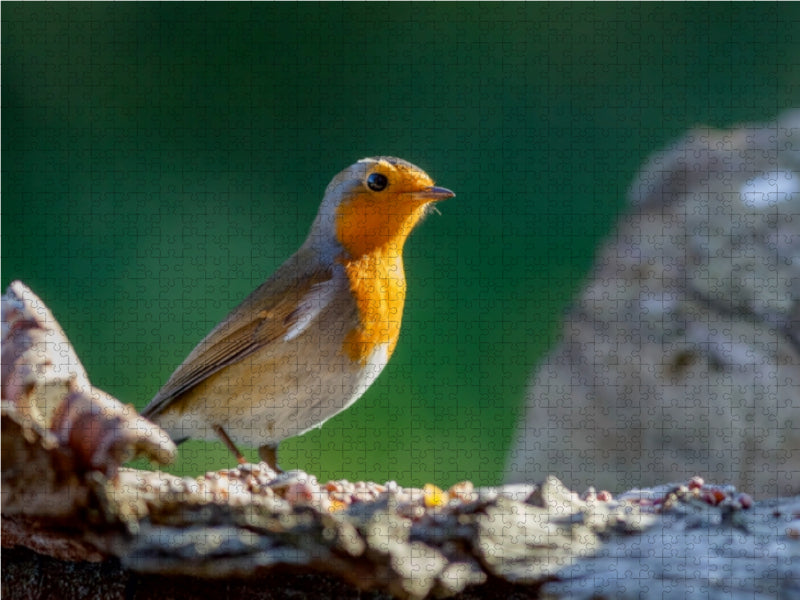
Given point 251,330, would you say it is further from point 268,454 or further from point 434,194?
point 434,194

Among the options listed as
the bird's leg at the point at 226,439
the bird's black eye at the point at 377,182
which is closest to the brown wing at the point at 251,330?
the bird's leg at the point at 226,439

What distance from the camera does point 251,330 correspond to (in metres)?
2.93

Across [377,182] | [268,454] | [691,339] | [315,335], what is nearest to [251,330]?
[315,335]

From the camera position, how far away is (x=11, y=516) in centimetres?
171

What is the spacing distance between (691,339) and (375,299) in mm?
908

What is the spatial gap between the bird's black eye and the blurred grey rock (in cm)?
83

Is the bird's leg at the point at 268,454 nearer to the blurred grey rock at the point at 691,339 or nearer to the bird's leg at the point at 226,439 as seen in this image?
the bird's leg at the point at 226,439

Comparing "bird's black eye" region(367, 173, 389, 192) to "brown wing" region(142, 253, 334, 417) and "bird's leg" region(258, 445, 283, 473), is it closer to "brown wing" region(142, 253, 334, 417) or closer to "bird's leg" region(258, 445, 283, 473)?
"brown wing" region(142, 253, 334, 417)

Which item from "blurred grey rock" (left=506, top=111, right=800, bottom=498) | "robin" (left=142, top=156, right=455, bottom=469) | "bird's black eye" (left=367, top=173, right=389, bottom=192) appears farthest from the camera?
"blurred grey rock" (left=506, top=111, right=800, bottom=498)

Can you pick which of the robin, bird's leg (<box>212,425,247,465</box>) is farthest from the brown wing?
bird's leg (<box>212,425,247,465</box>)

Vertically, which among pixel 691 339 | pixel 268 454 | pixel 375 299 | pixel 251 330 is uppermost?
pixel 691 339

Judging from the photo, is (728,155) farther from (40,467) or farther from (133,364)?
(40,467)

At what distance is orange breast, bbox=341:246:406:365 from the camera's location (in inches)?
111

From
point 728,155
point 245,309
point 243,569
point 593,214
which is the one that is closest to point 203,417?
point 245,309
